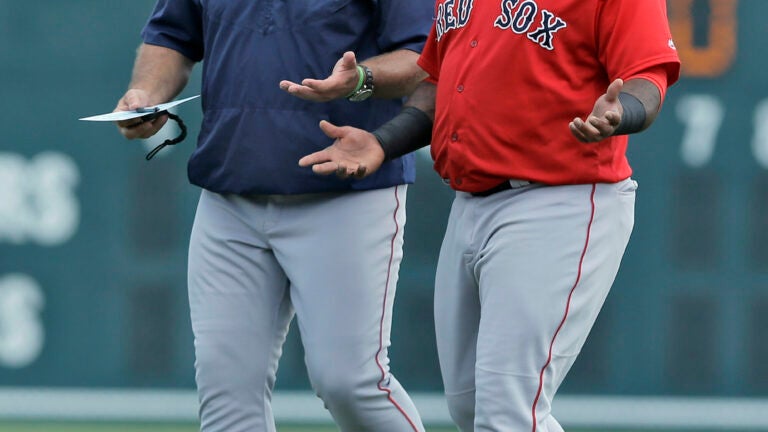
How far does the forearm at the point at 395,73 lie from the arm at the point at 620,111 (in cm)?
60

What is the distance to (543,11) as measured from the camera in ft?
8.75

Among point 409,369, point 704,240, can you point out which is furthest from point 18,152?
point 704,240

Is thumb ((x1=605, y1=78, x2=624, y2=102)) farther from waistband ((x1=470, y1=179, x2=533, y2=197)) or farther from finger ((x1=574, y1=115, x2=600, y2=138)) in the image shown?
waistband ((x1=470, y1=179, x2=533, y2=197))

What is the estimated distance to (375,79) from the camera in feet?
9.71

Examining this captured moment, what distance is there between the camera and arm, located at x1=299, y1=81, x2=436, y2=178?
9.09 ft

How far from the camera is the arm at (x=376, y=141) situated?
109 inches

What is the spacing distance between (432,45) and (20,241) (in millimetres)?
2302

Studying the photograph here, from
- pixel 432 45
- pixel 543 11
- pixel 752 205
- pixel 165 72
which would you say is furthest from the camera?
pixel 752 205

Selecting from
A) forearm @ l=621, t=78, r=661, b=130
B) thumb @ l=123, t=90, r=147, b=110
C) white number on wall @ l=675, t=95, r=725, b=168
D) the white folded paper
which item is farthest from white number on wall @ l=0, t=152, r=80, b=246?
forearm @ l=621, t=78, r=661, b=130

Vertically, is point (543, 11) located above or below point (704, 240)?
above

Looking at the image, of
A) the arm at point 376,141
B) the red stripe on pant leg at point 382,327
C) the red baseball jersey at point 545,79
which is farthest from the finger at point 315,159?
the red stripe on pant leg at point 382,327

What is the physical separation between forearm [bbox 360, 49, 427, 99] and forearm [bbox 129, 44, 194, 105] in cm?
49

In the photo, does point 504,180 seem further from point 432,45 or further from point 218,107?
point 218,107

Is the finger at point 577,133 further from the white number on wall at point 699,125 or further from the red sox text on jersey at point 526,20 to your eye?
the white number on wall at point 699,125
